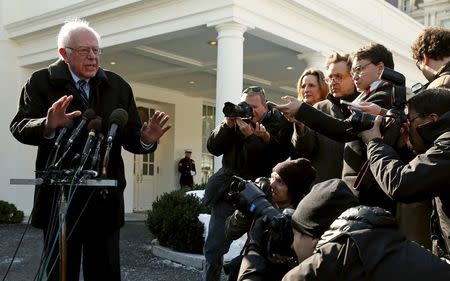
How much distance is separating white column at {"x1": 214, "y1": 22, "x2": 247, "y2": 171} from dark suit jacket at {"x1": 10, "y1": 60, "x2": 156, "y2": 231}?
5.91 meters

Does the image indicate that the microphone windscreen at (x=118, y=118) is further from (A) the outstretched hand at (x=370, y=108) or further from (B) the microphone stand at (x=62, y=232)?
(A) the outstretched hand at (x=370, y=108)

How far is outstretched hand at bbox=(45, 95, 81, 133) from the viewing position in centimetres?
260


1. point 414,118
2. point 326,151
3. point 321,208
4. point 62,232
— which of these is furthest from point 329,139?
point 62,232

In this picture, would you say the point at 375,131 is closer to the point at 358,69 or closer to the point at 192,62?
the point at 358,69

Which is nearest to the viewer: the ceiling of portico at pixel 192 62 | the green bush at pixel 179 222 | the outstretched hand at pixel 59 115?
the outstretched hand at pixel 59 115

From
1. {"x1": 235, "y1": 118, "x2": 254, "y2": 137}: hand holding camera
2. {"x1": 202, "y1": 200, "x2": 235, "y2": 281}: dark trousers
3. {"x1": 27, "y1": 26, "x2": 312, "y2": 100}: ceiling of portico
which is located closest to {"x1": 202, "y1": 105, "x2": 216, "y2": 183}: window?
{"x1": 27, "y1": 26, "x2": 312, "y2": 100}: ceiling of portico

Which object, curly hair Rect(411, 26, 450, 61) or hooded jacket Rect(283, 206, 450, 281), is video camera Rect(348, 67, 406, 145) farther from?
hooded jacket Rect(283, 206, 450, 281)

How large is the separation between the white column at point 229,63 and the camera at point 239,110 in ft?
18.5

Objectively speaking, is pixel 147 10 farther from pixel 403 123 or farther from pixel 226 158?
pixel 403 123

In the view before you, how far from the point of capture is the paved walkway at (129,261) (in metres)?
6.55

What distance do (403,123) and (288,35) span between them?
7874 mm

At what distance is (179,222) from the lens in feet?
24.8

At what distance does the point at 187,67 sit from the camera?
14.0 metres

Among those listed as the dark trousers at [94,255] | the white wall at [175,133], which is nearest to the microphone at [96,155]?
the dark trousers at [94,255]
